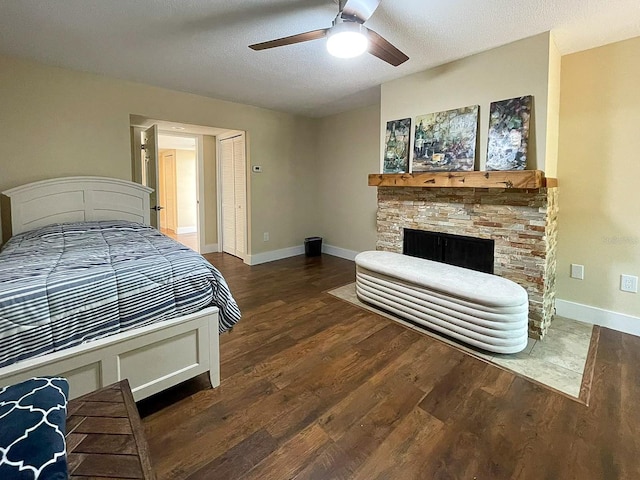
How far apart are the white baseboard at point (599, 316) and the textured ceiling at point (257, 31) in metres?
2.17

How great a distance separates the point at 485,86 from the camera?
273cm

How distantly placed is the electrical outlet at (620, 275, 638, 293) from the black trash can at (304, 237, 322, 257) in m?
3.79

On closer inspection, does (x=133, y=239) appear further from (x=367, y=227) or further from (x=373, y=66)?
(x=367, y=227)

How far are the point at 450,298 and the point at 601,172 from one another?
164 centimetres

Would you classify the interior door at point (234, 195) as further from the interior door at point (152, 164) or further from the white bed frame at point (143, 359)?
the white bed frame at point (143, 359)

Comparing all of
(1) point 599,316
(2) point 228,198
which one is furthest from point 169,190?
(1) point 599,316

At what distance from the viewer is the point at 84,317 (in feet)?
4.93

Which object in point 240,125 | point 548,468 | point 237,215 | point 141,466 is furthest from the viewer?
point 237,215

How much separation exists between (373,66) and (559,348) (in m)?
2.87

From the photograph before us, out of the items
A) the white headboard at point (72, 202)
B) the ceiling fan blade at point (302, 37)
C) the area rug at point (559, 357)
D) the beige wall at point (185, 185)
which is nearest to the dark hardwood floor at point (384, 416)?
the area rug at point (559, 357)

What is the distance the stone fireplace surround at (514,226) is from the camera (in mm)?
2504

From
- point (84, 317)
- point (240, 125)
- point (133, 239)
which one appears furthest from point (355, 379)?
point (240, 125)

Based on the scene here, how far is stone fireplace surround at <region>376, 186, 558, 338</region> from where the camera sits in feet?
8.21

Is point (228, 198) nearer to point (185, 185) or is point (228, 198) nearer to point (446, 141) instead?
point (185, 185)
